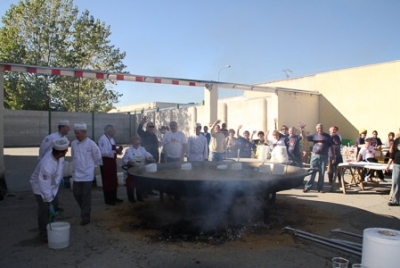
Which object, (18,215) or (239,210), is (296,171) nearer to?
(239,210)

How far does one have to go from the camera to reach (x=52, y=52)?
75.9 feet

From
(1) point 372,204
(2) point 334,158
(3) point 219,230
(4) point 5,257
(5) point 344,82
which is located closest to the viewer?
(4) point 5,257

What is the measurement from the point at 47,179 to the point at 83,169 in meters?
0.88

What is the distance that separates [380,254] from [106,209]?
14.3 ft

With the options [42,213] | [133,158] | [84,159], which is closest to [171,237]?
[42,213]

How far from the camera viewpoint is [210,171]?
18.8 ft

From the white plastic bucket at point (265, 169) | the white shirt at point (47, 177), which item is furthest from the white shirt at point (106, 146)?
the white plastic bucket at point (265, 169)

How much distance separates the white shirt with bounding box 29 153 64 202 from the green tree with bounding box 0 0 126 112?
2072 centimetres

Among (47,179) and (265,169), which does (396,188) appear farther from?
(47,179)

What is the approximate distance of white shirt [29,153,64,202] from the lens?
388cm

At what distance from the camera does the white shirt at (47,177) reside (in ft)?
12.7

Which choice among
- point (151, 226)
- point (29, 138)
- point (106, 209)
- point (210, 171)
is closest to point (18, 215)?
point (106, 209)

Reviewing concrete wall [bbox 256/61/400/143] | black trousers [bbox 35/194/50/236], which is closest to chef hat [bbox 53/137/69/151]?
black trousers [bbox 35/194/50/236]

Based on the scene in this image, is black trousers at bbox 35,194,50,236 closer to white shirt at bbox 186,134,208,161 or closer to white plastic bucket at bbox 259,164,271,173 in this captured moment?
white plastic bucket at bbox 259,164,271,173
